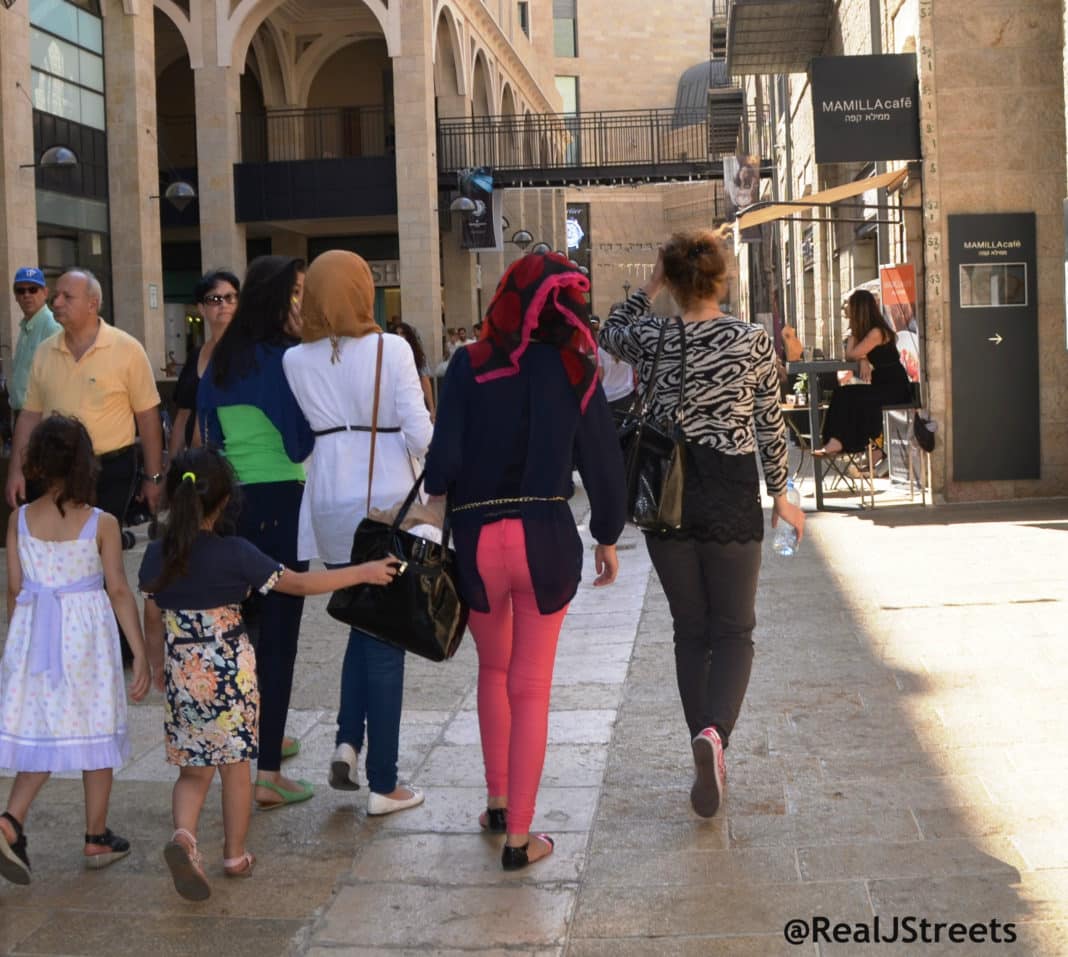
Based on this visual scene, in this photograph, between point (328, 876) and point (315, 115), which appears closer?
point (328, 876)

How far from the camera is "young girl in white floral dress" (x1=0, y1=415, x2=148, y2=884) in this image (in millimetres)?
4484

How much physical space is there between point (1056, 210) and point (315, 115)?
26.8 m

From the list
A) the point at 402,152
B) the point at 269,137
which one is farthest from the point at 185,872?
the point at 269,137

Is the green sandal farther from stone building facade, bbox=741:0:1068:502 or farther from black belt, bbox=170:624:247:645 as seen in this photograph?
stone building facade, bbox=741:0:1068:502

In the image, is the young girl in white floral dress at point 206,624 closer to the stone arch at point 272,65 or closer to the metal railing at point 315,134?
the metal railing at point 315,134

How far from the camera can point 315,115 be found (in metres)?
37.0

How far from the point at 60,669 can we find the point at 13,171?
17965 millimetres

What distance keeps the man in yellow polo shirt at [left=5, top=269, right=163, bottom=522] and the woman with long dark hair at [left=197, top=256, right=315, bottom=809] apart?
1.90 m

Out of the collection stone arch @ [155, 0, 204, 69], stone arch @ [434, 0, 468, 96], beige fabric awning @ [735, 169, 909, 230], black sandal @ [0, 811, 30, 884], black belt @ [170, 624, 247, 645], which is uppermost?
stone arch @ [434, 0, 468, 96]

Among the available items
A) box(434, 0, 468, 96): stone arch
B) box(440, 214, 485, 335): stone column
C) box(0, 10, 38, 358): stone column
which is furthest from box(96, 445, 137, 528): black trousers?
box(434, 0, 468, 96): stone arch

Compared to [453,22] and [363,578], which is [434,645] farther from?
[453,22]

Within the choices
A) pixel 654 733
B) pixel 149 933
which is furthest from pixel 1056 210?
pixel 149 933

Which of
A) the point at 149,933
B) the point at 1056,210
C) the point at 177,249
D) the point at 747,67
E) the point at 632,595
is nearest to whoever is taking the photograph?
the point at 149,933

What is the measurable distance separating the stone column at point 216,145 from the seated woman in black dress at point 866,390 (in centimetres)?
2017
